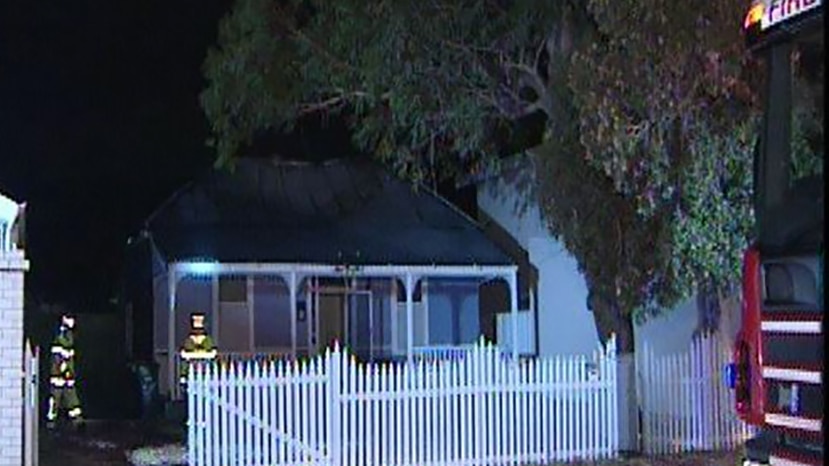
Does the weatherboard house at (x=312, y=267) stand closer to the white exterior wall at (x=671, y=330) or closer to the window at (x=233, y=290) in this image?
the window at (x=233, y=290)

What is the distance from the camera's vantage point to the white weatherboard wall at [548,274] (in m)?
20.5

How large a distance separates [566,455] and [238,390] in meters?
4.00

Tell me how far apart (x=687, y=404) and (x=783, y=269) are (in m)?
9.83

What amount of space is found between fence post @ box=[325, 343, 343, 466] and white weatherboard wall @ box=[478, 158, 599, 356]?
768 cm

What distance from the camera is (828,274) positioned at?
3.73 m

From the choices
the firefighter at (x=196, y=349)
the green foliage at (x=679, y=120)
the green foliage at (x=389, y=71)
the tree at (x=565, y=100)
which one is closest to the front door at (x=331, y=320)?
the firefighter at (x=196, y=349)

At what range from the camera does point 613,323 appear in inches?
583

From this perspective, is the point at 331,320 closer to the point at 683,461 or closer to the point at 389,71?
the point at 389,71

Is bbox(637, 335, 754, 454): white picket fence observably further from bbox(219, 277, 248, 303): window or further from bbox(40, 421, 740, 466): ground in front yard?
bbox(219, 277, 248, 303): window

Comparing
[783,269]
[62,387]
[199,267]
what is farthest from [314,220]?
[783,269]

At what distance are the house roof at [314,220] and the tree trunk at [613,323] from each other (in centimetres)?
736

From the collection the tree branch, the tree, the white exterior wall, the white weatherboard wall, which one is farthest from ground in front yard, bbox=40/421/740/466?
the white weatherboard wall

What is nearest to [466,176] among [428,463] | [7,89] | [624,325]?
[624,325]

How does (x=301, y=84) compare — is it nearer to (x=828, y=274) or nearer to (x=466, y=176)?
(x=466, y=176)
